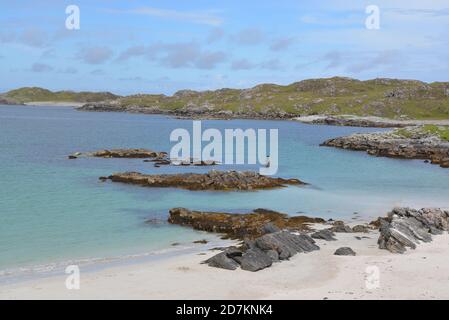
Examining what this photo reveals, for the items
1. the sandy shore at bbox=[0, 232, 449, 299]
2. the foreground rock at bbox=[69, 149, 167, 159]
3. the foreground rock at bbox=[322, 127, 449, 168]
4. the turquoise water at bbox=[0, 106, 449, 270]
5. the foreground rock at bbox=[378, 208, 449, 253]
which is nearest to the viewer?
the sandy shore at bbox=[0, 232, 449, 299]

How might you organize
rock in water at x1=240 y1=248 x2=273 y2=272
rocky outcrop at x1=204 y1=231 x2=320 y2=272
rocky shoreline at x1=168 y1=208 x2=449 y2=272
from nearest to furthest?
rock in water at x1=240 y1=248 x2=273 y2=272, rocky outcrop at x1=204 y1=231 x2=320 y2=272, rocky shoreline at x1=168 y1=208 x2=449 y2=272

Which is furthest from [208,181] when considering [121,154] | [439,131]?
[439,131]

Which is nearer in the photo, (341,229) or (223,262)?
(223,262)

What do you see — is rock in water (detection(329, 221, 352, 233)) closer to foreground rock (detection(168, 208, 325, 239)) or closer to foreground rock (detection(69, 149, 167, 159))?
foreground rock (detection(168, 208, 325, 239))

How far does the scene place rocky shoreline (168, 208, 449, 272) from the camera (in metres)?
24.9

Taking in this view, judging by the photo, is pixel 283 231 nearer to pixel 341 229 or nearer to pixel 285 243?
pixel 285 243

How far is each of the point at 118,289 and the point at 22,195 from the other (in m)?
26.4

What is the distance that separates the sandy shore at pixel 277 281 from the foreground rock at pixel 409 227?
1.08 metres

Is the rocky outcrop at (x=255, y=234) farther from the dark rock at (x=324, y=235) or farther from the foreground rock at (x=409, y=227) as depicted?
the foreground rock at (x=409, y=227)

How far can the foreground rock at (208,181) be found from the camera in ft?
164

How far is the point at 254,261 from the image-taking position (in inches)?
941

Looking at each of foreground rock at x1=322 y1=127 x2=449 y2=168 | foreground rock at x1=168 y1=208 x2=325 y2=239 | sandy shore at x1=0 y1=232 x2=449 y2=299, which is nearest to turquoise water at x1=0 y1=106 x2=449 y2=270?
foreground rock at x1=168 y1=208 x2=325 y2=239

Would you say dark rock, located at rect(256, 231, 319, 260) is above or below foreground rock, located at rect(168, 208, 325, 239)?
above

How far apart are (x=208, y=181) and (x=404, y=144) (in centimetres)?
5537
